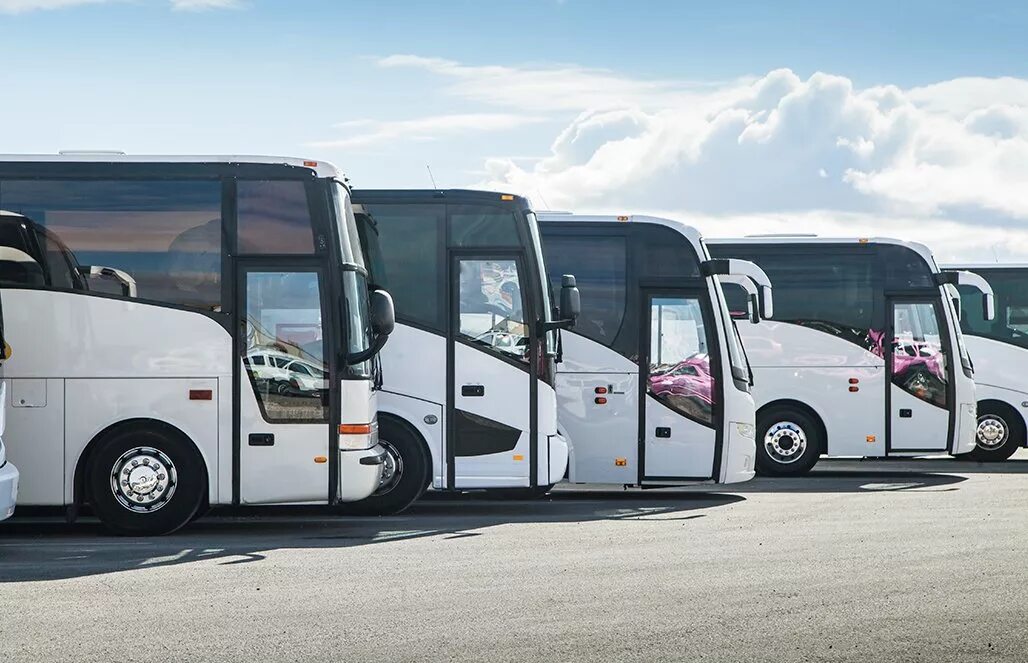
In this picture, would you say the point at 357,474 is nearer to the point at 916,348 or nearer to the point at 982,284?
the point at 916,348

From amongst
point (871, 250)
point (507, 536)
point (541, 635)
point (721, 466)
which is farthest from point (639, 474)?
point (541, 635)

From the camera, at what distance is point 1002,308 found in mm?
23266

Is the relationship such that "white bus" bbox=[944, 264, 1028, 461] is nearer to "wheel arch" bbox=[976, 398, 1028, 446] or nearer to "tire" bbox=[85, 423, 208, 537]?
"wheel arch" bbox=[976, 398, 1028, 446]

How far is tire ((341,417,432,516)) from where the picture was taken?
14.5 metres

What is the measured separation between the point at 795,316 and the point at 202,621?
1316 cm

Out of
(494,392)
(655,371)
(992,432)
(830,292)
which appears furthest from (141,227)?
(992,432)

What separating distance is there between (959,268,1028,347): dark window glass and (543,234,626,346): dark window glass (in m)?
8.38

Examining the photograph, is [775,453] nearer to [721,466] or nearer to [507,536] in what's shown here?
[721,466]

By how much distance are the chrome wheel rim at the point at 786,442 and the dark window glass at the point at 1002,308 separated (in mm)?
4593

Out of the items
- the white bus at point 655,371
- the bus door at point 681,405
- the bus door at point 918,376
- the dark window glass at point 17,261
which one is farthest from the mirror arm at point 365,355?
the bus door at point 918,376

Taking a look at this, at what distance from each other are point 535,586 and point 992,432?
572 inches

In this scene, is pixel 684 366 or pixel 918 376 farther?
pixel 918 376

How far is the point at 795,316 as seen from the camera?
20.2m

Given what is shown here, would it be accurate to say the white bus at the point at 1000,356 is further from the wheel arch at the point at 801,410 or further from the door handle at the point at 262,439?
the door handle at the point at 262,439
